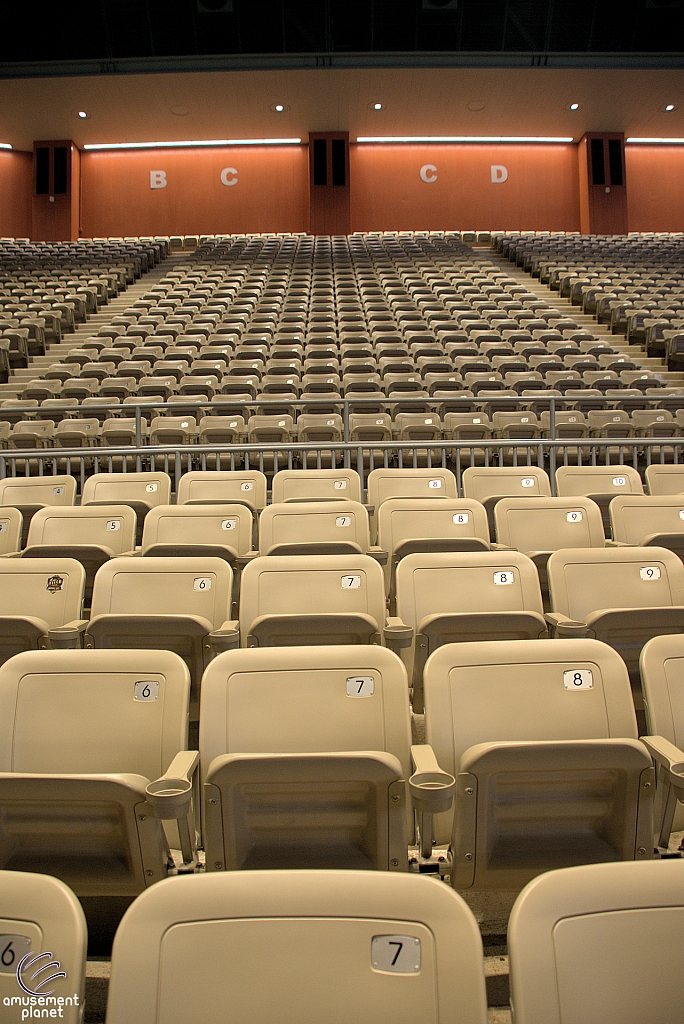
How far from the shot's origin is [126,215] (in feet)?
60.3

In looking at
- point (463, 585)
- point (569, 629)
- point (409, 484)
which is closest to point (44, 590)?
point (463, 585)

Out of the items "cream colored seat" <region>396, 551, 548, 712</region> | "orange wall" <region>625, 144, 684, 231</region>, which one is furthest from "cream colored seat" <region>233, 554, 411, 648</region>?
"orange wall" <region>625, 144, 684, 231</region>

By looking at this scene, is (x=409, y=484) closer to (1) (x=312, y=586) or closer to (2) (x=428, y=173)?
(1) (x=312, y=586)

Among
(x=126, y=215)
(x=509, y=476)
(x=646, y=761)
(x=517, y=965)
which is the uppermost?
(x=126, y=215)

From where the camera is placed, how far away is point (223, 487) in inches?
168

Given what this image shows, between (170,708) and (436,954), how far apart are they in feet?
3.38

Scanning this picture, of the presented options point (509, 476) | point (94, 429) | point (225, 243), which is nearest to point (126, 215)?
point (225, 243)

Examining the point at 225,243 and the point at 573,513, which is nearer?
the point at 573,513

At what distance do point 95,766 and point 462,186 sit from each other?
18876mm

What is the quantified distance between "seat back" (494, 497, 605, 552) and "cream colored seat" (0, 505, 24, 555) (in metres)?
2.39

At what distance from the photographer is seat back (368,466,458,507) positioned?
4.09 meters

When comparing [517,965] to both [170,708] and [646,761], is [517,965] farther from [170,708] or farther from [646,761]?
[170,708]

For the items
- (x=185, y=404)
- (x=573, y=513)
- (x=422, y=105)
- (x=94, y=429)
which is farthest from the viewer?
(x=422, y=105)

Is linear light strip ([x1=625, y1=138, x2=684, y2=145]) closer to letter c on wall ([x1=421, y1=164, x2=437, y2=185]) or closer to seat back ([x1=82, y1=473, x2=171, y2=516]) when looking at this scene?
letter c on wall ([x1=421, y1=164, x2=437, y2=185])
